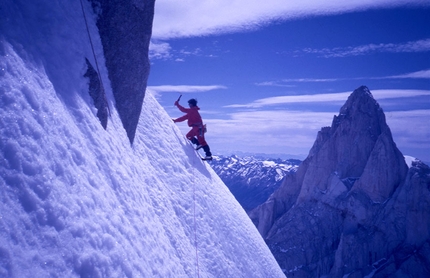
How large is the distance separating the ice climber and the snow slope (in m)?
4.58

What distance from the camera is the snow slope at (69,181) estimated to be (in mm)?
3453

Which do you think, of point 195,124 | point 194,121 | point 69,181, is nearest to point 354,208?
point 195,124

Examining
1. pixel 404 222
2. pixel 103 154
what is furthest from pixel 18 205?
pixel 404 222

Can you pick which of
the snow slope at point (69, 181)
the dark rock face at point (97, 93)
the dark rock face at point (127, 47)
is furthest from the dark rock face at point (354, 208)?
the dark rock face at point (97, 93)

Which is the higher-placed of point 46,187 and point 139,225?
point 46,187

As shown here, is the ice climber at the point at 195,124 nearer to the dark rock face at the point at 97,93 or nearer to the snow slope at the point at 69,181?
the snow slope at the point at 69,181

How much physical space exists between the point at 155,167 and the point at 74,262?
5.42 meters

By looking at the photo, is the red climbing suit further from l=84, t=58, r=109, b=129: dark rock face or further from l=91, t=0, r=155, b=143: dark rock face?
l=84, t=58, r=109, b=129: dark rock face

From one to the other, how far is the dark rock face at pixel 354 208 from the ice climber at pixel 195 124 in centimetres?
5782

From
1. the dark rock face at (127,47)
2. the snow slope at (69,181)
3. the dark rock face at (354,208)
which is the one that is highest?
the dark rock face at (127,47)

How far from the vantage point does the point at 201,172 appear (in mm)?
12352

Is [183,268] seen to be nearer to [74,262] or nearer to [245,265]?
[74,262]

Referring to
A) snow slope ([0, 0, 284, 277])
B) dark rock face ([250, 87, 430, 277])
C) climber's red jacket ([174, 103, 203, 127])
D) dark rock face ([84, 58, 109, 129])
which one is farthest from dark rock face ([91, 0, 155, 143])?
dark rock face ([250, 87, 430, 277])

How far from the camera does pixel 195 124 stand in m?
13.1
